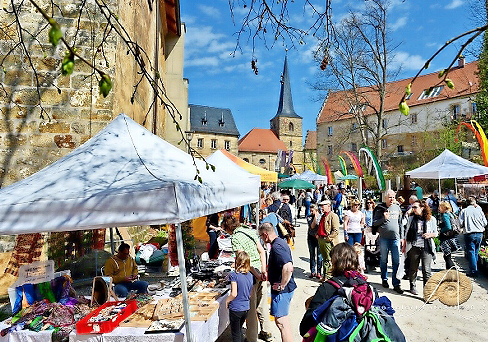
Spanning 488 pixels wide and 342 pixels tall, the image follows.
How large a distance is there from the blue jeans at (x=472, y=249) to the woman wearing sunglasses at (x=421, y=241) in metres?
1.93

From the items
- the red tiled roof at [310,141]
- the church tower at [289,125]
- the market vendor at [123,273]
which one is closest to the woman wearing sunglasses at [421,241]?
the market vendor at [123,273]

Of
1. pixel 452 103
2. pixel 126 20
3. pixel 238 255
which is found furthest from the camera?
pixel 452 103

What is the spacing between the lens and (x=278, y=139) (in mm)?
76000

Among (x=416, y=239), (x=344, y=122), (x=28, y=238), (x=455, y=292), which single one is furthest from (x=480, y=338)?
(x=344, y=122)

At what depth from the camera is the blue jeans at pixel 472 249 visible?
7.47 metres

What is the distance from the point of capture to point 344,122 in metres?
55.7

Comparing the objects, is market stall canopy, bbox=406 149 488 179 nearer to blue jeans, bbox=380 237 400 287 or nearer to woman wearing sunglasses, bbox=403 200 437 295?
woman wearing sunglasses, bbox=403 200 437 295

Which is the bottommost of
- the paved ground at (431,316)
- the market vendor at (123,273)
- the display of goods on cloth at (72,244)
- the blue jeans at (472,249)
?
the paved ground at (431,316)

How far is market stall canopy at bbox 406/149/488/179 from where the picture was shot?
10.9 meters

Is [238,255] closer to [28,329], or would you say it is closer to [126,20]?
[28,329]

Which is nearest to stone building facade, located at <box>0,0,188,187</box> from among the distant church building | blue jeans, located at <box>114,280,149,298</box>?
blue jeans, located at <box>114,280,149,298</box>

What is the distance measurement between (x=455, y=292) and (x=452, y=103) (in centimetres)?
4587

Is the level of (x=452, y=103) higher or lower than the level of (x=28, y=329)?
higher

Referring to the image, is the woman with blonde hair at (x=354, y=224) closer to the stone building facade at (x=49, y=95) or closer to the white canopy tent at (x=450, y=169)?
the stone building facade at (x=49, y=95)
